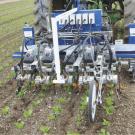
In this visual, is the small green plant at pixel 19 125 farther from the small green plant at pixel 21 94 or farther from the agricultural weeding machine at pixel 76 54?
the small green plant at pixel 21 94

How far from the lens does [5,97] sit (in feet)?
19.5

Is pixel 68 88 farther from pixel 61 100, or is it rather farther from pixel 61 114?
pixel 61 114

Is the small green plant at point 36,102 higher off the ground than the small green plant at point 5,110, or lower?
higher

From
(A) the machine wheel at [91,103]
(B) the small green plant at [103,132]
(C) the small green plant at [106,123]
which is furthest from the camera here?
(C) the small green plant at [106,123]

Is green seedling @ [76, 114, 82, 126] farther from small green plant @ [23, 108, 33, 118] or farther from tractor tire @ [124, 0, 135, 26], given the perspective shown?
tractor tire @ [124, 0, 135, 26]

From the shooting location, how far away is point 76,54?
5867 millimetres

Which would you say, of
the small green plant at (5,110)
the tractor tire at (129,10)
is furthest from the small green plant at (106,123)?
the tractor tire at (129,10)

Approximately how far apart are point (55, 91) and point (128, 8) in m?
1.98

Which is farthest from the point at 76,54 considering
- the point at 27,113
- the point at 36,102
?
the point at 27,113

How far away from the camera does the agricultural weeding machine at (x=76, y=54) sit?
5371 millimetres

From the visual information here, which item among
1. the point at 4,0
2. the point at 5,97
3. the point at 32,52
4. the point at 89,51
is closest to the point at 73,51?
the point at 89,51

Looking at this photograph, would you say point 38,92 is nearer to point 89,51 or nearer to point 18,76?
point 18,76

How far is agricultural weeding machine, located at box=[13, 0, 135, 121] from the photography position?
211 inches

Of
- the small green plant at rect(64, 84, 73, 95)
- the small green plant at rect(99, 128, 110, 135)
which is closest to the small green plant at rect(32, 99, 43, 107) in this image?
the small green plant at rect(64, 84, 73, 95)
